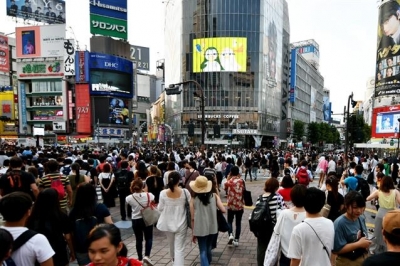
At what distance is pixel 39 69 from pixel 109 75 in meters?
14.5

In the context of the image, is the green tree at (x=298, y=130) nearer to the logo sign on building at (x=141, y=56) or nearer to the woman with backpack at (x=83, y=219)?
the logo sign on building at (x=141, y=56)

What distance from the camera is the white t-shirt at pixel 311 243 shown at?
9.48ft

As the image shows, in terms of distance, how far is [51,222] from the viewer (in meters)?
3.27

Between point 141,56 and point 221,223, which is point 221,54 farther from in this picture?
point 221,223

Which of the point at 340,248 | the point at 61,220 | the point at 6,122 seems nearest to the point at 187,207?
the point at 61,220

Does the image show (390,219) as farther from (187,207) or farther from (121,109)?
(121,109)

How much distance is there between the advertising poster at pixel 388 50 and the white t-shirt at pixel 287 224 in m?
46.1

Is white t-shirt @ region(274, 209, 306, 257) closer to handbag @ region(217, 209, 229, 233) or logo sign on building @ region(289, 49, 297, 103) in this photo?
handbag @ region(217, 209, 229, 233)

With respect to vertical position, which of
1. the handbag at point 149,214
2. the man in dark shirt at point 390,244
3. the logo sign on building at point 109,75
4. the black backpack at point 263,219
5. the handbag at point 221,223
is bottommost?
the handbag at point 221,223

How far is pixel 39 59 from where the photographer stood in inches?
2205

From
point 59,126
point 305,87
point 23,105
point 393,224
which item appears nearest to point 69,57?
point 59,126

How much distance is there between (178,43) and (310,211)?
59676mm

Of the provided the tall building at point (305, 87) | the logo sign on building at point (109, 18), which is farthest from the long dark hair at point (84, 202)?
the tall building at point (305, 87)

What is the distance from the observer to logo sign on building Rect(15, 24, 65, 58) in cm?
5512
